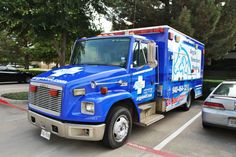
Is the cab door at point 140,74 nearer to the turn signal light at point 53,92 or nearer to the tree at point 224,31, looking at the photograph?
the turn signal light at point 53,92

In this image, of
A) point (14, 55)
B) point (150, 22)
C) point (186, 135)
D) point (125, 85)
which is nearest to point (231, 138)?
point (186, 135)

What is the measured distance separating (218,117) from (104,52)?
120 inches

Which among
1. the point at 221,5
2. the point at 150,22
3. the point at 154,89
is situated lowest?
the point at 154,89

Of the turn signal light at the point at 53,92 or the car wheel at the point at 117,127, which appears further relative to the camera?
the car wheel at the point at 117,127

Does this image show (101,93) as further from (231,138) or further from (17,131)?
(231,138)

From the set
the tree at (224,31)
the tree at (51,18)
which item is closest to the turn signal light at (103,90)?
the tree at (51,18)

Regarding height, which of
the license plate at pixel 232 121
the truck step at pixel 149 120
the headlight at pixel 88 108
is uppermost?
the headlight at pixel 88 108

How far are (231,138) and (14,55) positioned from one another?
2788 centimetres

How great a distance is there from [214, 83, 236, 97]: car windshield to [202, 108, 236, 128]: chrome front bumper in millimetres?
551

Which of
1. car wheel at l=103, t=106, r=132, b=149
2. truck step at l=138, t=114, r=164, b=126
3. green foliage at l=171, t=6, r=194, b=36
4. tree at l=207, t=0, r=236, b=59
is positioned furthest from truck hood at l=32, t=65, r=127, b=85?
tree at l=207, t=0, r=236, b=59

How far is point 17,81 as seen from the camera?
15.6m

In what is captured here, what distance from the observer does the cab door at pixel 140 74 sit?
425 centimetres

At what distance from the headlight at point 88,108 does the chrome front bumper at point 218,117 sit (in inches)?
116

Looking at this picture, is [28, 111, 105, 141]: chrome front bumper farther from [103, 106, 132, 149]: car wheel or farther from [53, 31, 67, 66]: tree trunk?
[53, 31, 67, 66]: tree trunk
